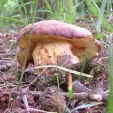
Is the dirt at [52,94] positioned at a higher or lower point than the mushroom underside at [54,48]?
lower

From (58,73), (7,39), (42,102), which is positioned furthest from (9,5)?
(42,102)

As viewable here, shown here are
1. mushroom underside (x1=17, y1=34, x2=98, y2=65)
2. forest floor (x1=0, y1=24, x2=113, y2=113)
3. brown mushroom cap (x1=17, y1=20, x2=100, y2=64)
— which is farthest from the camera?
mushroom underside (x1=17, y1=34, x2=98, y2=65)

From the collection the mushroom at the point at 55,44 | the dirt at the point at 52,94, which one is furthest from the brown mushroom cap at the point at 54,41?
the dirt at the point at 52,94

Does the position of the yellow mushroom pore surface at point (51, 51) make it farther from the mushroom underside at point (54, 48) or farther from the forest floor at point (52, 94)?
the forest floor at point (52, 94)

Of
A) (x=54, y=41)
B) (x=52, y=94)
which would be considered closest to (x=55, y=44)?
(x=54, y=41)

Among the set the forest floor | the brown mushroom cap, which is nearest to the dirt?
the forest floor

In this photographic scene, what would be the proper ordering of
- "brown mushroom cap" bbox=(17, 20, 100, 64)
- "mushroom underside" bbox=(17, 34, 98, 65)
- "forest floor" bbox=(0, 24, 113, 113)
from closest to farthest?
"forest floor" bbox=(0, 24, 113, 113), "brown mushroom cap" bbox=(17, 20, 100, 64), "mushroom underside" bbox=(17, 34, 98, 65)

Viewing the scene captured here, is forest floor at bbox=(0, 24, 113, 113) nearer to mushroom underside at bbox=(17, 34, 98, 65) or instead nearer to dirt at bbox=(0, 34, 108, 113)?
dirt at bbox=(0, 34, 108, 113)

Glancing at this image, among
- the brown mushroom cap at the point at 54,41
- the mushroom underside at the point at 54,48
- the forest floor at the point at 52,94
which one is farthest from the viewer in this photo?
the mushroom underside at the point at 54,48
